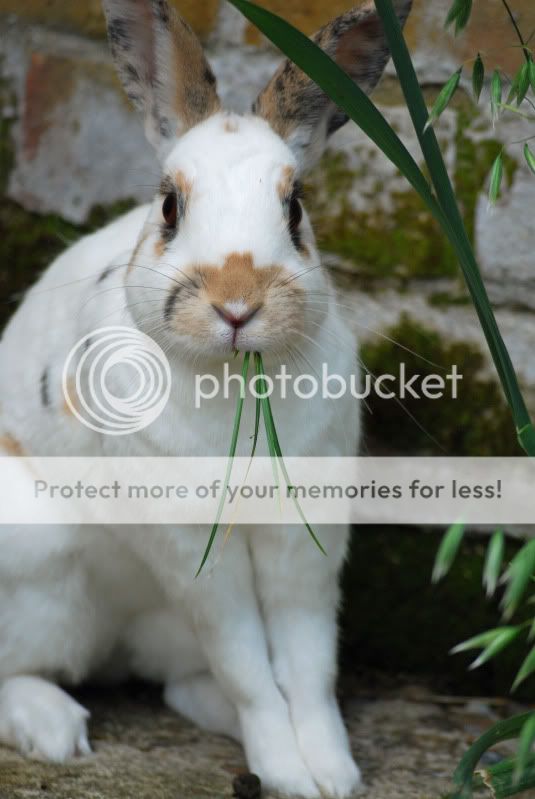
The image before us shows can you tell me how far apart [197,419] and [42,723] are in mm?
743

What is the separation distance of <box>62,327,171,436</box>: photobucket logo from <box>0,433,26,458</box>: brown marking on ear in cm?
21

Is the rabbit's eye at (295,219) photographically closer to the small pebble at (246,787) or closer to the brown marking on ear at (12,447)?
the brown marking on ear at (12,447)

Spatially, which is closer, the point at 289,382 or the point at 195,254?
the point at 195,254

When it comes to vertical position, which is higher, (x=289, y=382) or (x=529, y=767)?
(x=289, y=382)

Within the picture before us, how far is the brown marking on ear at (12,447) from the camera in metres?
2.44

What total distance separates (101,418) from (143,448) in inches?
5.2

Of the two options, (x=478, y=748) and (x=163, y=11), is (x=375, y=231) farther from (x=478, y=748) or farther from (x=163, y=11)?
(x=478, y=748)

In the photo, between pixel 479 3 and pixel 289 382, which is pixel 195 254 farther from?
pixel 479 3

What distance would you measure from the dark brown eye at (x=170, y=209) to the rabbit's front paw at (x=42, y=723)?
3.44 ft

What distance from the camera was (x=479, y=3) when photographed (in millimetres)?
2541

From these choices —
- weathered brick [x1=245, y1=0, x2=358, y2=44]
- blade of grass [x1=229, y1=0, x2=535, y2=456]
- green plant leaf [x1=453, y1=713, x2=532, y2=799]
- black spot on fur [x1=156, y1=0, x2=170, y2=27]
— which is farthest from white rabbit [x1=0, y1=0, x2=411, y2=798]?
green plant leaf [x1=453, y1=713, x2=532, y2=799]

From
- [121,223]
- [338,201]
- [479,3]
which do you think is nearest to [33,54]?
[121,223]

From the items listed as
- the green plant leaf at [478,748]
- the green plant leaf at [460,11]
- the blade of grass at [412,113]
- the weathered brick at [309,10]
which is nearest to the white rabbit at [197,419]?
the blade of grass at [412,113]
